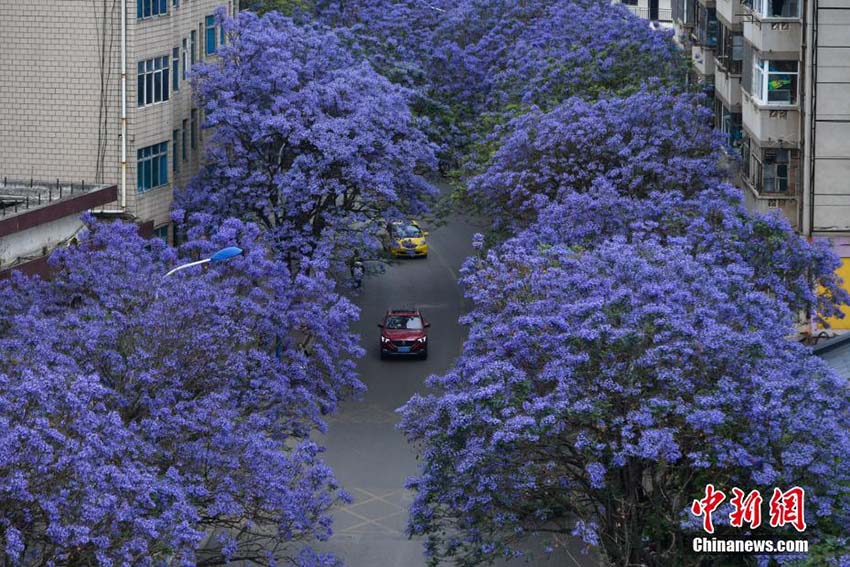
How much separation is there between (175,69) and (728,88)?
19.4 meters

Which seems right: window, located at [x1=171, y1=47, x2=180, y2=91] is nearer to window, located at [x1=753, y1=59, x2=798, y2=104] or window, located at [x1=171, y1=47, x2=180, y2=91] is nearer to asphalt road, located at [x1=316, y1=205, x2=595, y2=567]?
asphalt road, located at [x1=316, y1=205, x2=595, y2=567]

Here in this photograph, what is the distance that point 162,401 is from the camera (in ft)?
126

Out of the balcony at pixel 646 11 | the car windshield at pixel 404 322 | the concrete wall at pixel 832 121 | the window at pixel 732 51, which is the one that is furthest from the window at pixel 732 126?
the balcony at pixel 646 11

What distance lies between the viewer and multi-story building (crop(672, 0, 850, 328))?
5544cm

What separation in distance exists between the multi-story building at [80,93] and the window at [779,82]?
1942 centimetres

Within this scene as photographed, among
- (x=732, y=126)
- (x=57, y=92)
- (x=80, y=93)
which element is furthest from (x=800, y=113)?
(x=57, y=92)

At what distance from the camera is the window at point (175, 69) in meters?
60.9

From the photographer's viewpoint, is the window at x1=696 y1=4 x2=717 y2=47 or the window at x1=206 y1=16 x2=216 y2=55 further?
the window at x1=696 y1=4 x2=717 y2=47

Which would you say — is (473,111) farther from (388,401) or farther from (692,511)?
(692,511)

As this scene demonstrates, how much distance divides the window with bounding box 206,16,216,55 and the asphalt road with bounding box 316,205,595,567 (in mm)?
11387

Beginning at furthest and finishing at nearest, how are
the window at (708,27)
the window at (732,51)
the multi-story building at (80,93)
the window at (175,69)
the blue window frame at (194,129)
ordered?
1. the window at (708,27)
2. the window at (732,51)
3. the blue window frame at (194,129)
4. the window at (175,69)
5. the multi-story building at (80,93)

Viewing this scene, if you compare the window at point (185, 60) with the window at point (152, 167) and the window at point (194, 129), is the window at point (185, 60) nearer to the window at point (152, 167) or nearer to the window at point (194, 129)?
the window at point (194, 129)
